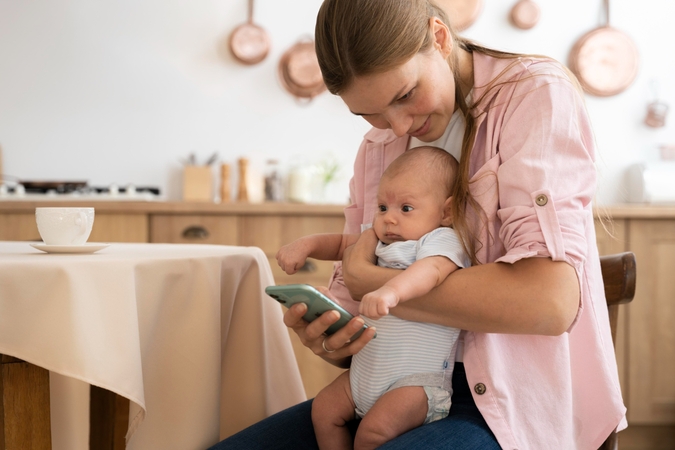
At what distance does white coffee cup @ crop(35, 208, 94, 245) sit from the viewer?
3.97 ft

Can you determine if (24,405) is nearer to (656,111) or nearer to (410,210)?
(410,210)

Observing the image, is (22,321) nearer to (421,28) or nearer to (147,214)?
(421,28)

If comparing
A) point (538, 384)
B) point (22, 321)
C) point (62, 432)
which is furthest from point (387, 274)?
point (62, 432)

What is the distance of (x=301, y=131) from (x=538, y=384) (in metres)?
2.59

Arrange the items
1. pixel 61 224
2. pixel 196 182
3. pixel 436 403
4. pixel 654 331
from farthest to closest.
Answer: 1. pixel 196 182
2. pixel 654 331
3. pixel 61 224
4. pixel 436 403

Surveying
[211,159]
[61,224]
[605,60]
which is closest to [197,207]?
[211,159]

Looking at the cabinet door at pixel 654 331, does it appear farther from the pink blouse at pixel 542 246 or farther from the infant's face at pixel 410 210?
the infant's face at pixel 410 210

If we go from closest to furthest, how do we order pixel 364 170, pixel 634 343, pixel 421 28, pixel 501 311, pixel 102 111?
pixel 501 311 < pixel 421 28 < pixel 364 170 < pixel 634 343 < pixel 102 111

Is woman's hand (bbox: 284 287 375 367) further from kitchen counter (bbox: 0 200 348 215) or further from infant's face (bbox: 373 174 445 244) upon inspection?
kitchen counter (bbox: 0 200 348 215)

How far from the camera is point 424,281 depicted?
94cm

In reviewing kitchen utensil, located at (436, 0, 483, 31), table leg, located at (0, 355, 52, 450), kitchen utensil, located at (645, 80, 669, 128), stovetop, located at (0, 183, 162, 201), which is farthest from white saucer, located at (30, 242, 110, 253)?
kitchen utensil, located at (645, 80, 669, 128)

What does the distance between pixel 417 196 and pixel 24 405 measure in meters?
0.69

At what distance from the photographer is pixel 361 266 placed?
Answer: 1.06 m

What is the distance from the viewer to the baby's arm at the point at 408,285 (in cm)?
86
